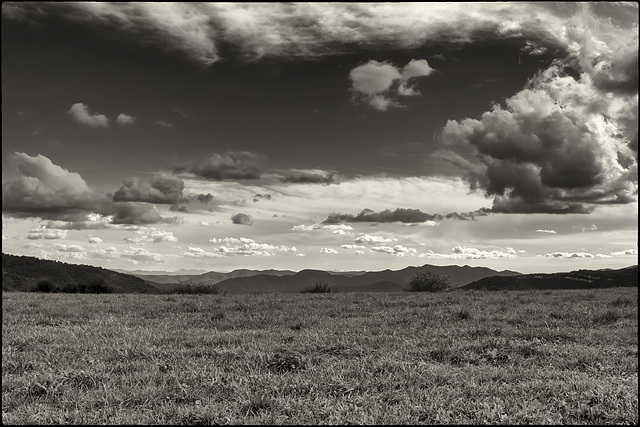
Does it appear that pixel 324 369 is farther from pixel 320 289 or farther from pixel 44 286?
pixel 44 286

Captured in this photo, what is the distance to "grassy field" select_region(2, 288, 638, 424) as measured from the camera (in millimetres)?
8391

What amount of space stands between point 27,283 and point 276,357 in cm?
4882

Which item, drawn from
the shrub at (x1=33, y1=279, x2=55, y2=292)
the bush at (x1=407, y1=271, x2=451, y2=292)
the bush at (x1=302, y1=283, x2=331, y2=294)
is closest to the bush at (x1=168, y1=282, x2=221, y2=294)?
the bush at (x1=302, y1=283, x2=331, y2=294)

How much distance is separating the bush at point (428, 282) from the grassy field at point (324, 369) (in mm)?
23525

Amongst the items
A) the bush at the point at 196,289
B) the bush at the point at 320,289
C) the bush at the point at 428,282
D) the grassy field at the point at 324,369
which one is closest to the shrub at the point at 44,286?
the bush at the point at 196,289

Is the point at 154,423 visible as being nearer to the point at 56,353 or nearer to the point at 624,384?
the point at 56,353

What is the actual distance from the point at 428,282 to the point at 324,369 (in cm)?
3632

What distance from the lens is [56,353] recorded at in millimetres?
13516

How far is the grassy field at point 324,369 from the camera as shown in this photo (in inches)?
330

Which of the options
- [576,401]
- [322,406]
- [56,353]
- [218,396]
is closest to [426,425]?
→ [322,406]

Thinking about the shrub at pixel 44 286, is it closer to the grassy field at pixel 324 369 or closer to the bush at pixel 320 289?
the bush at pixel 320 289

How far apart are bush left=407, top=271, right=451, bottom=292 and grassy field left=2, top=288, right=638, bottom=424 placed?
23525 mm

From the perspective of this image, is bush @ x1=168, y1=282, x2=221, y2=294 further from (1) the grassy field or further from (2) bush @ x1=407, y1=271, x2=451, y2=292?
(1) the grassy field

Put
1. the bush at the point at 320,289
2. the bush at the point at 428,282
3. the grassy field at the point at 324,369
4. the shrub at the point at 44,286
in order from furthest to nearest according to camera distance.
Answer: the shrub at the point at 44,286
the bush at the point at 428,282
the bush at the point at 320,289
the grassy field at the point at 324,369
